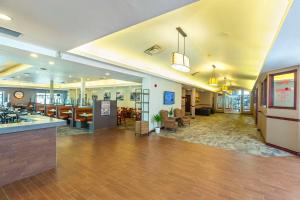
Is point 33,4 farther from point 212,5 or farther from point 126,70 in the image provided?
point 126,70

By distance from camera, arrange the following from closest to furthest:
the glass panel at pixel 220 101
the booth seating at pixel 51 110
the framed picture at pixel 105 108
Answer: the framed picture at pixel 105 108
the booth seating at pixel 51 110
the glass panel at pixel 220 101

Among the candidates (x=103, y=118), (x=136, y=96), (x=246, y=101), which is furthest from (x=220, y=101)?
(x=103, y=118)

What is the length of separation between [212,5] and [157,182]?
127 inches

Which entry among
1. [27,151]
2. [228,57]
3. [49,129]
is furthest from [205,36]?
Result: [27,151]

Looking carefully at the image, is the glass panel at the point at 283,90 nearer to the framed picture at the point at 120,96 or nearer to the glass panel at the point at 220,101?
the framed picture at the point at 120,96

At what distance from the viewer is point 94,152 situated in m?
4.40

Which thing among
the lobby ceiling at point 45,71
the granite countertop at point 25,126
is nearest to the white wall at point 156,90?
the lobby ceiling at point 45,71

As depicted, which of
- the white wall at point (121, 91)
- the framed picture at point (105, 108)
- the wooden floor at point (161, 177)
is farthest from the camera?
the white wall at point (121, 91)

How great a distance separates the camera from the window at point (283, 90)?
488 centimetres

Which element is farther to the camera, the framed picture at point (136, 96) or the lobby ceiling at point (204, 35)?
the framed picture at point (136, 96)

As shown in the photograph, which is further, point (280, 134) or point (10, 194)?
point (280, 134)

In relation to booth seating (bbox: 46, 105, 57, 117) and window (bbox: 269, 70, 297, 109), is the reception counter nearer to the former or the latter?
window (bbox: 269, 70, 297, 109)

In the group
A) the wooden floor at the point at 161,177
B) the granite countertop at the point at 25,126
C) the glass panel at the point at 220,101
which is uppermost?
the glass panel at the point at 220,101

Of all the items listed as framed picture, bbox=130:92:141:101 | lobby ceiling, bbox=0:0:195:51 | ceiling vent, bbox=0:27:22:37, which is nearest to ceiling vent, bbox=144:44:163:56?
framed picture, bbox=130:92:141:101
